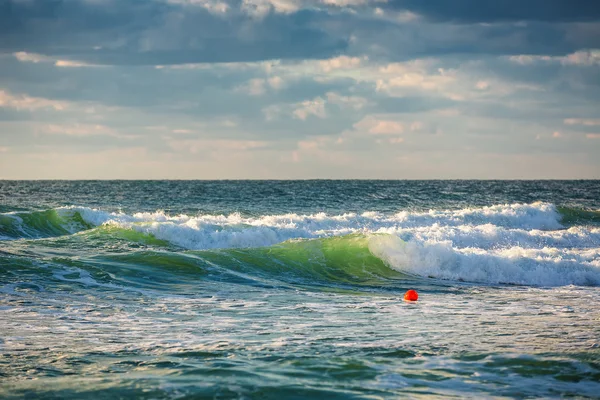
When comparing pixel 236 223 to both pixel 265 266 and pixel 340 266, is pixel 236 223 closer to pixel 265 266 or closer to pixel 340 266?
pixel 340 266

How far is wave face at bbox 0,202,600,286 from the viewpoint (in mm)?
23891

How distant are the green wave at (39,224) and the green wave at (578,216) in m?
33.6

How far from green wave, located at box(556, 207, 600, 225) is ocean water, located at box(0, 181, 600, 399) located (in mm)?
21259

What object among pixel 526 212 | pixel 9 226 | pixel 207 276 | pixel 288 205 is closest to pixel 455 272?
pixel 207 276

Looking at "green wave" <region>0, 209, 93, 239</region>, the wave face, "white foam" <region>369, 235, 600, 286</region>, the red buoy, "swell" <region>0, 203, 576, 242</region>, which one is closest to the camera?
the red buoy

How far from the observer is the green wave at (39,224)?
33781 millimetres

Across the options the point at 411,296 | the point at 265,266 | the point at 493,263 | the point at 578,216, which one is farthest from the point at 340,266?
the point at 578,216

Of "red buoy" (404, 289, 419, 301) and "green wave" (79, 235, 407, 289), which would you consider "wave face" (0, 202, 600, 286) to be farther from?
"red buoy" (404, 289, 419, 301)

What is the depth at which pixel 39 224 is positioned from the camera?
1407 inches

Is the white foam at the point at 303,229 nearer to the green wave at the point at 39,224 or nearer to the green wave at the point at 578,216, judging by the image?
the green wave at the point at 39,224

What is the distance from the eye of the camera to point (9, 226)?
113ft

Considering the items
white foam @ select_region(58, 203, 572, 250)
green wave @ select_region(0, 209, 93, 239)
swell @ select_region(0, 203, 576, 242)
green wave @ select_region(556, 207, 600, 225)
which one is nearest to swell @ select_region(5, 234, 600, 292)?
white foam @ select_region(58, 203, 572, 250)

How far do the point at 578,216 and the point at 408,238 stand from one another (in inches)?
1093

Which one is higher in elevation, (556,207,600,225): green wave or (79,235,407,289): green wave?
(556,207,600,225): green wave
